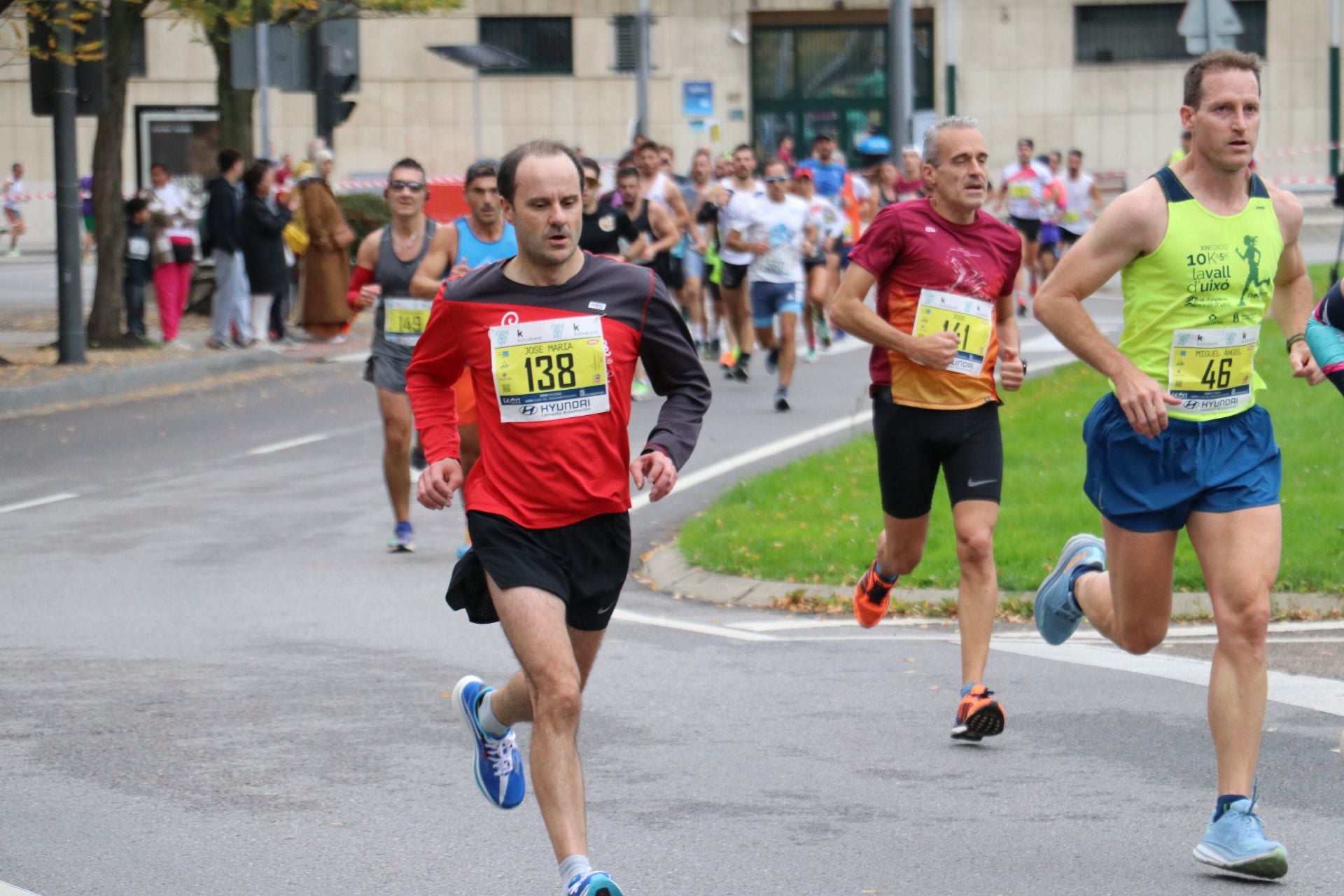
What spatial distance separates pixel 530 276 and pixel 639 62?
32913mm

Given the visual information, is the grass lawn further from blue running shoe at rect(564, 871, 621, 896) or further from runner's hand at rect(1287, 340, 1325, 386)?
blue running shoe at rect(564, 871, 621, 896)

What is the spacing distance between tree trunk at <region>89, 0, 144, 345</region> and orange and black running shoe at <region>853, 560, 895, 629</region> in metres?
15.2

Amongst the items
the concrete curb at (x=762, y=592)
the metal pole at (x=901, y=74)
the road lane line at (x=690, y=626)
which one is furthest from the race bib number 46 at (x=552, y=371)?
the metal pole at (x=901, y=74)

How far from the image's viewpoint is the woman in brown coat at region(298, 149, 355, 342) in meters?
21.2

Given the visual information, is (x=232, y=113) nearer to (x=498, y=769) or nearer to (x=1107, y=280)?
(x=498, y=769)

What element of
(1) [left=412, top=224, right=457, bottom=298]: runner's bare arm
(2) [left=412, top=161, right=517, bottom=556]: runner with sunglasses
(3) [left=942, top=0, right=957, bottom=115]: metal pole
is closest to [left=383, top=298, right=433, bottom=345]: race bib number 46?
(2) [left=412, top=161, right=517, bottom=556]: runner with sunglasses

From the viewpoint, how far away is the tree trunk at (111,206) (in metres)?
21.3

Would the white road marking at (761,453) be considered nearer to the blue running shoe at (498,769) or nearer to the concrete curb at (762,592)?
the concrete curb at (762,592)

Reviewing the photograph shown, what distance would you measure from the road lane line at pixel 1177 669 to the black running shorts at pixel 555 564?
9.44 ft

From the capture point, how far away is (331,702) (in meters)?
7.19

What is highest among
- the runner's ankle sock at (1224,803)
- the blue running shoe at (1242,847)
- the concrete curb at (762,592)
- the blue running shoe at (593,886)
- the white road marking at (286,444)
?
the blue running shoe at (593,886)

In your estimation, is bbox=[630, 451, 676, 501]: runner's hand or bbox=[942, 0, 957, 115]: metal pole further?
bbox=[942, 0, 957, 115]: metal pole

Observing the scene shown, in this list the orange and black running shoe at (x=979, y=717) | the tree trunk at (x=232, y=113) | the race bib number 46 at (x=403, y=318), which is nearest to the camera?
the orange and black running shoe at (x=979, y=717)

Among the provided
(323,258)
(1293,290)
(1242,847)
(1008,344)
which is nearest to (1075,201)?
(323,258)
